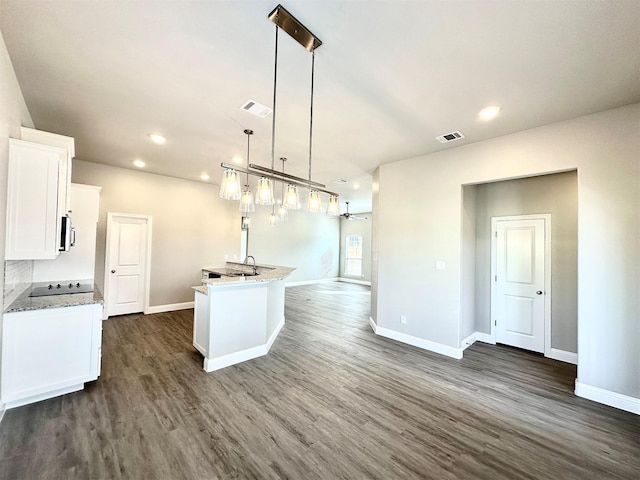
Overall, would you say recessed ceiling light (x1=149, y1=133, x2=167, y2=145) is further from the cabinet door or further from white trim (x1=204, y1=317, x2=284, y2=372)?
white trim (x1=204, y1=317, x2=284, y2=372)

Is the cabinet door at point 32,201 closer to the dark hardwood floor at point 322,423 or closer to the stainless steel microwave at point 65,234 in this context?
the stainless steel microwave at point 65,234

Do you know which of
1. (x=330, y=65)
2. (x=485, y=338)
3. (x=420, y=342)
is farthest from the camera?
(x=485, y=338)

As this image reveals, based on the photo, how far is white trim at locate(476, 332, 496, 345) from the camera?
4.46m

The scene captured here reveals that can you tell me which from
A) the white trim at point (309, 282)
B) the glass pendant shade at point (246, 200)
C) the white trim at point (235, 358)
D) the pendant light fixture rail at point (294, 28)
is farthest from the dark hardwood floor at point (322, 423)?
the white trim at point (309, 282)

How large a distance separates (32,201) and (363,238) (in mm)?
9684

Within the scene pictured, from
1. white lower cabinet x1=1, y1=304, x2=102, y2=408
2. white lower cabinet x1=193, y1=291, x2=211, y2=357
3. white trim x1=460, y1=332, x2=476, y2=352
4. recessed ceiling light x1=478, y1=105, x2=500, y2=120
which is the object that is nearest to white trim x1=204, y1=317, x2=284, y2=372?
white lower cabinet x1=193, y1=291, x2=211, y2=357

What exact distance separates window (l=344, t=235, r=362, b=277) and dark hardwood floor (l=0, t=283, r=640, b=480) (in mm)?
7416

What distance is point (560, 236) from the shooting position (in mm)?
3879

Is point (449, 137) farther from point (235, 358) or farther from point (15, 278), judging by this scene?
point (15, 278)

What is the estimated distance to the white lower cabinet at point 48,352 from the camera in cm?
243

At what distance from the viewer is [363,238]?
11.1 m

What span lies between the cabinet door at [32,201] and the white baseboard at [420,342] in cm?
447

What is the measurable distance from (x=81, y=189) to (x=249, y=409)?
13.5ft

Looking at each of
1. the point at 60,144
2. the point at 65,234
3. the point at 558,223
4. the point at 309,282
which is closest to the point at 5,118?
the point at 60,144
